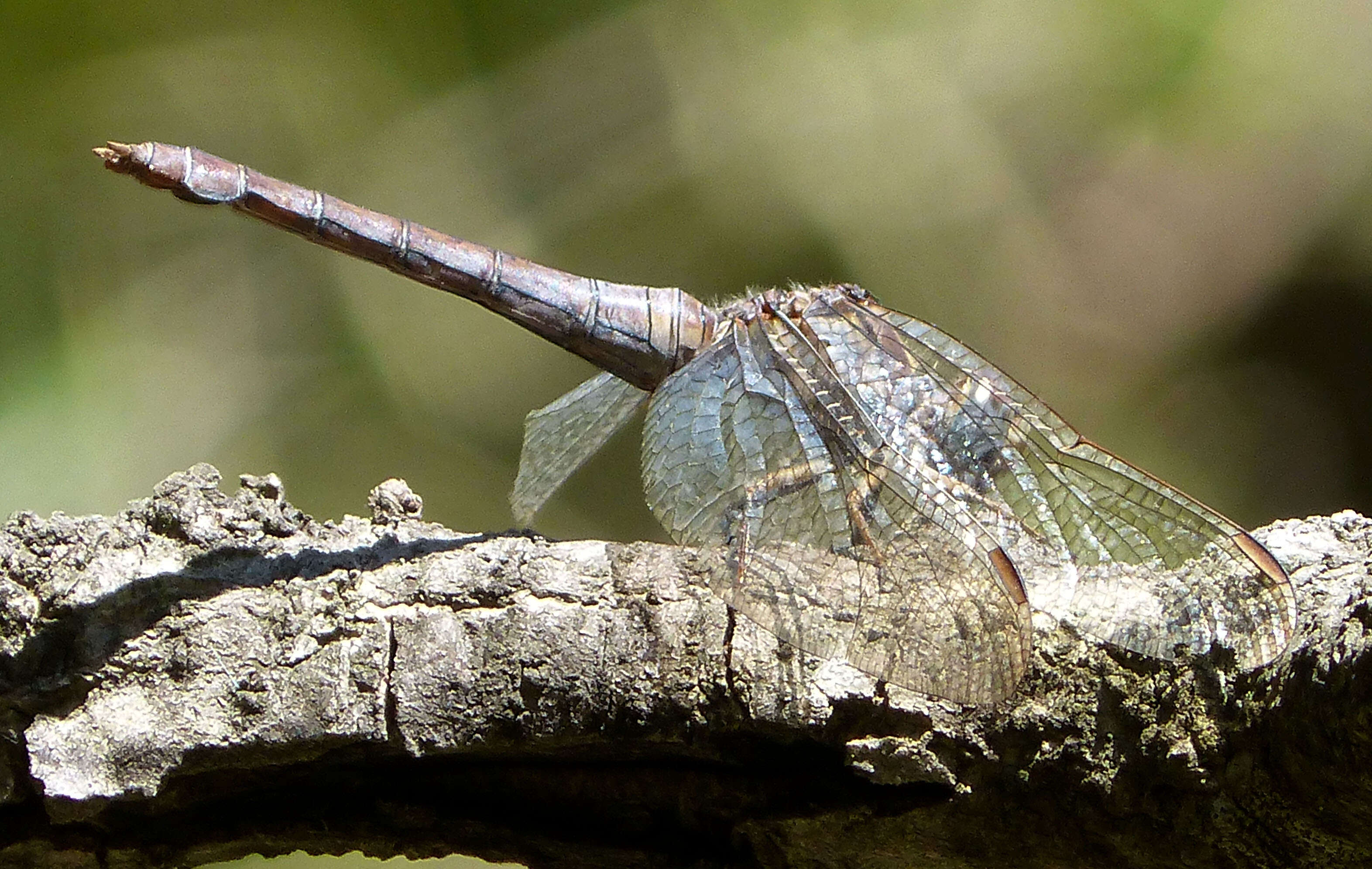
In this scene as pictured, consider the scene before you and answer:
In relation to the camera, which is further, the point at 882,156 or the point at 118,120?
the point at 882,156

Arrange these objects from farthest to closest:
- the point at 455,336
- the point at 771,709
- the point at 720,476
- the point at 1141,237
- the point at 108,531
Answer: the point at 455,336 < the point at 1141,237 < the point at 720,476 < the point at 108,531 < the point at 771,709

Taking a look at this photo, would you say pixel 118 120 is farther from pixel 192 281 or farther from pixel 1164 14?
pixel 1164 14

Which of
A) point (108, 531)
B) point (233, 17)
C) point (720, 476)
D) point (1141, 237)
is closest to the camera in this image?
point (108, 531)

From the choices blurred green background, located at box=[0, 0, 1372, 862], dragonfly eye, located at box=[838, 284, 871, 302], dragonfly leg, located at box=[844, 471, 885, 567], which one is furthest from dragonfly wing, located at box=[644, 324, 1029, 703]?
blurred green background, located at box=[0, 0, 1372, 862]

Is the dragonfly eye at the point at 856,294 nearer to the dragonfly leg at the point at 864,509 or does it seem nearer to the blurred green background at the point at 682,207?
the dragonfly leg at the point at 864,509

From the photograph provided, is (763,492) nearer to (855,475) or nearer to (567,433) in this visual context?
(855,475)

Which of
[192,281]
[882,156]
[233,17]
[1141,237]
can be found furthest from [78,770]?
[1141,237]
